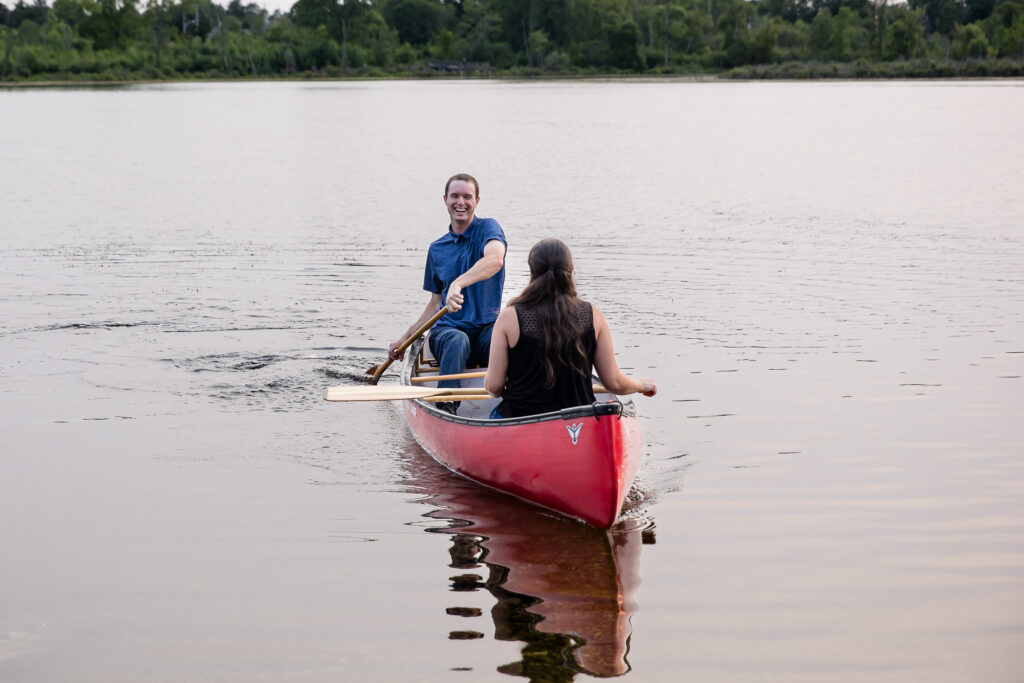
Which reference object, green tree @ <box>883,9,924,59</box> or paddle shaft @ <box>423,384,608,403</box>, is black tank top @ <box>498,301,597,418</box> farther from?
green tree @ <box>883,9,924,59</box>

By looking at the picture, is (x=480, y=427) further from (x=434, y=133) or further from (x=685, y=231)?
(x=434, y=133)

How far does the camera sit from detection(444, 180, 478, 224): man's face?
693 centimetres

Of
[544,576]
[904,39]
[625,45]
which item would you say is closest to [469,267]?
[544,576]

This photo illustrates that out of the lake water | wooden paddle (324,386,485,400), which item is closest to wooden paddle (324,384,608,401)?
wooden paddle (324,386,485,400)

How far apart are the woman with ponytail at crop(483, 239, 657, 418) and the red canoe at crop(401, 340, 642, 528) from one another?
0.13 metres

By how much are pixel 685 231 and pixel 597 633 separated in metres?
12.4

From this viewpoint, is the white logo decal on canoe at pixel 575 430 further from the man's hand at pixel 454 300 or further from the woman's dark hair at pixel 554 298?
the man's hand at pixel 454 300

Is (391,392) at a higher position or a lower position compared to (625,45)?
lower

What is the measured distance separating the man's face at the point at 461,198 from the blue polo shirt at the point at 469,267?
Answer: 10 cm

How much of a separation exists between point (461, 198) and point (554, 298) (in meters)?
1.90

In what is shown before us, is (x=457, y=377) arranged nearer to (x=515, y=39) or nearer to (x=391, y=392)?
(x=391, y=392)

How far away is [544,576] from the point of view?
197 inches

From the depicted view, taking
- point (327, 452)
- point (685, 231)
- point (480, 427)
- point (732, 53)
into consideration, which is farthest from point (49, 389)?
point (732, 53)

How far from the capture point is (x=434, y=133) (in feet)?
122
